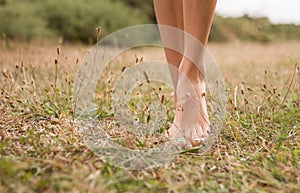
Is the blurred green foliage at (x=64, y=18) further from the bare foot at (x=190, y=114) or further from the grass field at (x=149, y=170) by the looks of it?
the bare foot at (x=190, y=114)

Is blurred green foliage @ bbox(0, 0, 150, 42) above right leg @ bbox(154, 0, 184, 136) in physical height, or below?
above

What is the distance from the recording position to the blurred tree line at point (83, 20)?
612 cm

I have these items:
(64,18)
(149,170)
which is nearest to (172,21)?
(149,170)

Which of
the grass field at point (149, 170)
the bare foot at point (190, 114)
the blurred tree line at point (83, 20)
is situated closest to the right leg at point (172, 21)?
the bare foot at point (190, 114)

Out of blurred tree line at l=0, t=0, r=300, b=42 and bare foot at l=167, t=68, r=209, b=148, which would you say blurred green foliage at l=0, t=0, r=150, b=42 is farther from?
bare foot at l=167, t=68, r=209, b=148

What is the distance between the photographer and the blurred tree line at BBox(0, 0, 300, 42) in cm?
612

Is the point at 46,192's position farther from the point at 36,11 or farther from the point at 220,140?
the point at 36,11

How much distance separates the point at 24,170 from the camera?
4.01ft

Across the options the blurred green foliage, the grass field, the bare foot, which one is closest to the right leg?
the bare foot

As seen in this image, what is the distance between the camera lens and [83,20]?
7227 mm

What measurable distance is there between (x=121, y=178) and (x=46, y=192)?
0.21 metres

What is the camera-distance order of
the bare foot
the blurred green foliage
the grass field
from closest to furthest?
the grass field → the bare foot → the blurred green foliage

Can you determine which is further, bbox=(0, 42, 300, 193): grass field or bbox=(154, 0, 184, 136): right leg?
bbox=(154, 0, 184, 136): right leg

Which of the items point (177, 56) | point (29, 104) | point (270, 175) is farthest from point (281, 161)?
point (29, 104)
